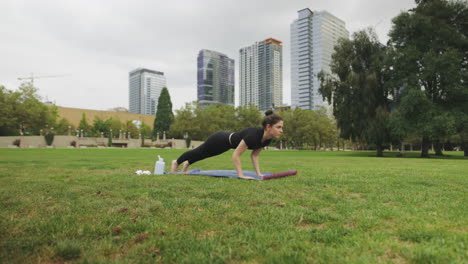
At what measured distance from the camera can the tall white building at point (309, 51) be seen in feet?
476

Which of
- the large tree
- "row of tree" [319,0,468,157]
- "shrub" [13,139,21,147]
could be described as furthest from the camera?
"shrub" [13,139,21,147]

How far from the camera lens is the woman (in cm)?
589

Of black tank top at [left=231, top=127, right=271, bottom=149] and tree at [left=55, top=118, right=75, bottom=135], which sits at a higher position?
tree at [left=55, top=118, right=75, bottom=135]

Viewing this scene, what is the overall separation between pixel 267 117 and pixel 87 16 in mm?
12681

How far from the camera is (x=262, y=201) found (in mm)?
3729

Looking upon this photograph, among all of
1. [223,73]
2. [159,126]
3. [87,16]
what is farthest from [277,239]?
[223,73]

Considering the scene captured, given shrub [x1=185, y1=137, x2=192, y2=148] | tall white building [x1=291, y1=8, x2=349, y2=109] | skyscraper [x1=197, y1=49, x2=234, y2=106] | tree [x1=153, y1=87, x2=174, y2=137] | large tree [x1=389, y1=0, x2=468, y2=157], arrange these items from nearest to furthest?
large tree [x1=389, y1=0, x2=468, y2=157] → shrub [x1=185, y1=137, x2=192, y2=148] → tree [x1=153, y1=87, x2=174, y2=137] → tall white building [x1=291, y1=8, x2=349, y2=109] → skyscraper [x1=197, y1=49, x2=234, y2=106]

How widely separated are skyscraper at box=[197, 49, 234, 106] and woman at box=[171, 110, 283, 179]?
161745mm

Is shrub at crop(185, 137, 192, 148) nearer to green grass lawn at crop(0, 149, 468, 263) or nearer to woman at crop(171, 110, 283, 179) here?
woman at crop(171, 110, 283, 179)

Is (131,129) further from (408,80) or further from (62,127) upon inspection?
(408,80)

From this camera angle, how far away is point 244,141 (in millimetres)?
5973

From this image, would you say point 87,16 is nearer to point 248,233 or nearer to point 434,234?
point 248,233

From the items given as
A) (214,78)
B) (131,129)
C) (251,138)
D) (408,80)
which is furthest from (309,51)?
(251,138)

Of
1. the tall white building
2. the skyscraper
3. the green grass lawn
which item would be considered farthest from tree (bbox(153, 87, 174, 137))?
the skyscraper
